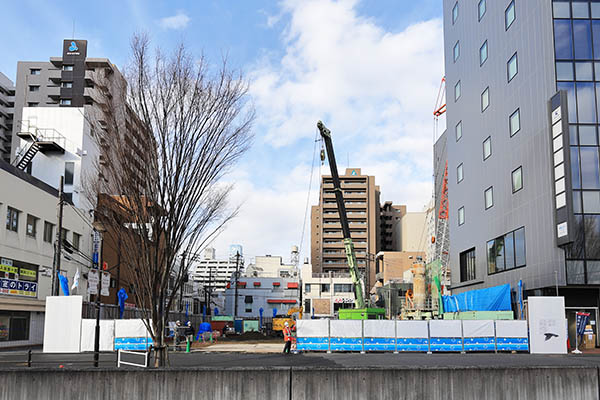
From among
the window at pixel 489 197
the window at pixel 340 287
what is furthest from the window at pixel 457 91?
the window at pixel 340 287

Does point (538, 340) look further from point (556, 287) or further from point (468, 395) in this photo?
point (468, 395)

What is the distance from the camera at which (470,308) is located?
1522 inches

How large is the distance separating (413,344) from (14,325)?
24.4 metres

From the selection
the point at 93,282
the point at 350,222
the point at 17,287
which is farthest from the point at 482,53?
the point at 350,222

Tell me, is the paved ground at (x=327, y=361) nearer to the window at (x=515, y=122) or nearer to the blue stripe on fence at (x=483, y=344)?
the blue stripe on fence at (x=483, y=344)

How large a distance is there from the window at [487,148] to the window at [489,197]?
7.49 ft

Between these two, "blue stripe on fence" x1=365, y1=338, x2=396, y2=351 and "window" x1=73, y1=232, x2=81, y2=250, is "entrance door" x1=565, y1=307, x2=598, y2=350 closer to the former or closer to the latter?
"blue stripe on fence" x1=365, y1=338, x2=396, y2=351

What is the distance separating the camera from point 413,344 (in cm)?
2978

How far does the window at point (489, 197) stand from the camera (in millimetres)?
38312

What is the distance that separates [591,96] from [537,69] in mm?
3266

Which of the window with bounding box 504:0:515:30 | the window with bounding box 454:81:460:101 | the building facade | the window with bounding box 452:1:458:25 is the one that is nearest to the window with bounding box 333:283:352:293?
the window with bounding box 454:81:460:101

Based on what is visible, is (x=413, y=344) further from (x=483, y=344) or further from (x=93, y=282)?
(x=93, y=282)

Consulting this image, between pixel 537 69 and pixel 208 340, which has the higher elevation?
pixel 537 69

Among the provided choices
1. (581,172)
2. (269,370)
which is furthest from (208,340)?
(269,370)
